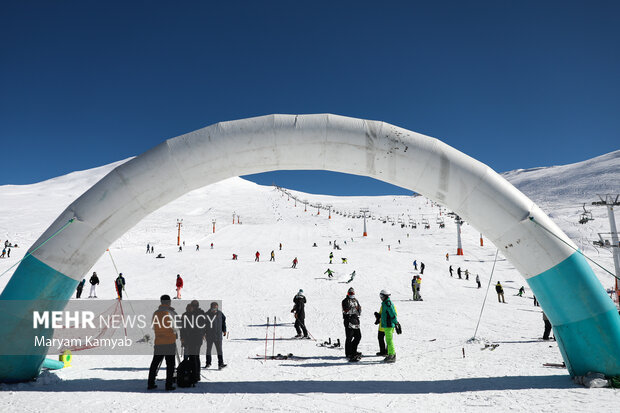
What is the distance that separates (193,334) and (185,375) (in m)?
0.75

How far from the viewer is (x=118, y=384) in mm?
6566

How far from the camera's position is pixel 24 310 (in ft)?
21.9

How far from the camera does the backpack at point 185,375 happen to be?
6.33 meters

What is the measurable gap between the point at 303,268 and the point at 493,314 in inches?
657

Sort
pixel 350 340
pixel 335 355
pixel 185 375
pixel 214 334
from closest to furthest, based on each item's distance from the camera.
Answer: pixel 185 375 → pixel 214 334 → pixel 350 340 → pixel 335 355

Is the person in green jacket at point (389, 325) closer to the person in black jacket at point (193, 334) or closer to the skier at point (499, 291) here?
the person in black jacket at point (193, 334)

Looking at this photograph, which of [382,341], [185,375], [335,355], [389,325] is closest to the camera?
[185,375]

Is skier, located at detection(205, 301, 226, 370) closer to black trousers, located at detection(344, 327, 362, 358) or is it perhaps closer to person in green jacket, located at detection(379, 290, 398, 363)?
black trousers, located at detection(344, 327, 362, 358)

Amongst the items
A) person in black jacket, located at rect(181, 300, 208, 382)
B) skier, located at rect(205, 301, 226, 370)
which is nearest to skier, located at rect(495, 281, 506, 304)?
skier, located at rect(205, 301, 226, 370)

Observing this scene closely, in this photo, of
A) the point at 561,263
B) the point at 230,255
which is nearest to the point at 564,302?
the point at 561,263

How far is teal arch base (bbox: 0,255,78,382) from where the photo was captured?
657 cm

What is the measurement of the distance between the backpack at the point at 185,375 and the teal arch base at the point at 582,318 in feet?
21.8

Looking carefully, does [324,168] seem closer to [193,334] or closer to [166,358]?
[193,334]

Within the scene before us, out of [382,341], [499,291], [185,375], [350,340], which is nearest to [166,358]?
[185,375]
